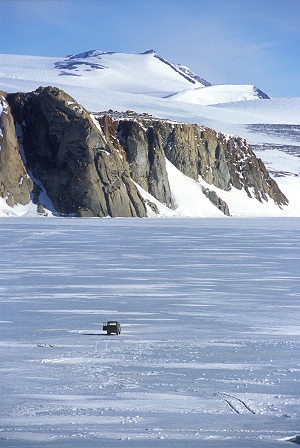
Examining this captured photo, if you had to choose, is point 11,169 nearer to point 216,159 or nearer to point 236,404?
point 216,159

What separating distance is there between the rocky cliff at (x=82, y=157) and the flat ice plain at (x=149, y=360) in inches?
2476

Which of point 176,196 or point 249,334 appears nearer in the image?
point 249,334

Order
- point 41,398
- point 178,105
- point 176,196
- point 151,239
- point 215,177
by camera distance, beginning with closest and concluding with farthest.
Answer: point 41,398 < point 151,239 < point 176,196 < point 215,177 < point 178,105

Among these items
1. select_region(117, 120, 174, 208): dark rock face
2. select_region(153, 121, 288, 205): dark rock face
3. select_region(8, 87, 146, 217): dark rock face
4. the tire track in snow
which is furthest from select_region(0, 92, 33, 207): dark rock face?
the tire track in snow

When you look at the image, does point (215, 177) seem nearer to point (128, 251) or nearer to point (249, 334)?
point (128, 251)

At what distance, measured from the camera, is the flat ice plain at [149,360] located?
739 cm

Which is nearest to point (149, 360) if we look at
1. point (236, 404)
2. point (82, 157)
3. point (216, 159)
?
point (236, 404)

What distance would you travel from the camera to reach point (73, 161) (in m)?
86.4

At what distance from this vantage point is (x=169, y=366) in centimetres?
993

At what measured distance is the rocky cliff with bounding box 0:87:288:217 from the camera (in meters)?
84.8

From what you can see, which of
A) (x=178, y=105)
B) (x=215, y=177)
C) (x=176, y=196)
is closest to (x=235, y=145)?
(x=215, y=177)

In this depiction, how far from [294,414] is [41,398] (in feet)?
8.24

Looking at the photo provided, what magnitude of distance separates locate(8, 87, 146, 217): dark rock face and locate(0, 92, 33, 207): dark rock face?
9.71 feet

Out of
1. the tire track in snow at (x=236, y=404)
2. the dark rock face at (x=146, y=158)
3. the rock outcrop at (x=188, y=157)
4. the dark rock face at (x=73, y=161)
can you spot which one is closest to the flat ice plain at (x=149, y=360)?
the tire track in snow at (x=236, y=404)
